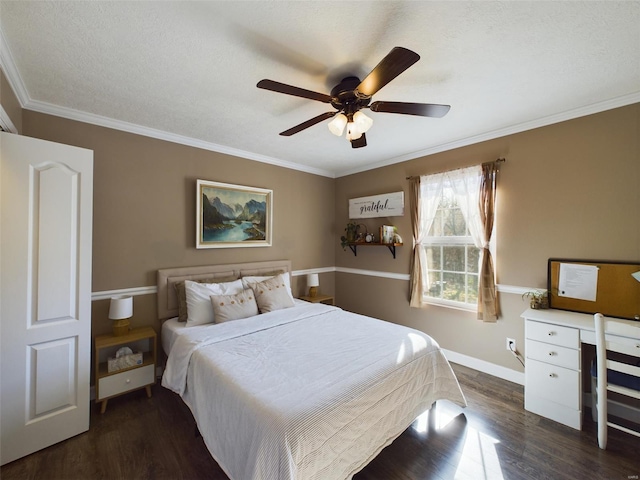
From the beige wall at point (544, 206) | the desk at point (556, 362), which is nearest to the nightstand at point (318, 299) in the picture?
the beige wall at point (544, 206)

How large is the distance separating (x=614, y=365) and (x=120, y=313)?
150 inches

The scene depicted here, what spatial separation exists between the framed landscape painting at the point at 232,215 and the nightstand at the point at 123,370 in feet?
3.60

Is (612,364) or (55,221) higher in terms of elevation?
(55,221)

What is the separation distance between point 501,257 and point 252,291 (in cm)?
272

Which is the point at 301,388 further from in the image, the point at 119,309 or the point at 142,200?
the point at 142,200

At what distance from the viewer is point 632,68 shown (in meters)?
1.76

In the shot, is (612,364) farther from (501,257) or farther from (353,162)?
(353,162)

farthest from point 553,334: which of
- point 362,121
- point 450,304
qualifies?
point 362,121

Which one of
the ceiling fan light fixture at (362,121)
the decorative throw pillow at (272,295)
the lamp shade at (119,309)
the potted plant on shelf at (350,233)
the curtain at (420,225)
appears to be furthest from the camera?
the potted plant on shelf at (350,233)

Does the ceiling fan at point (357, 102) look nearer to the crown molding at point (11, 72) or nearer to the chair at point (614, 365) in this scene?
the crown molding at point (11, 72)

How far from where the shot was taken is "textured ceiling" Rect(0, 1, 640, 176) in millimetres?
1318

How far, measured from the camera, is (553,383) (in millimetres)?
2152

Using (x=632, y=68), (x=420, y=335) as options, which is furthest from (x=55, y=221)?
(x=632, y=68)

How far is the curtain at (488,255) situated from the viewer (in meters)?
2.77
